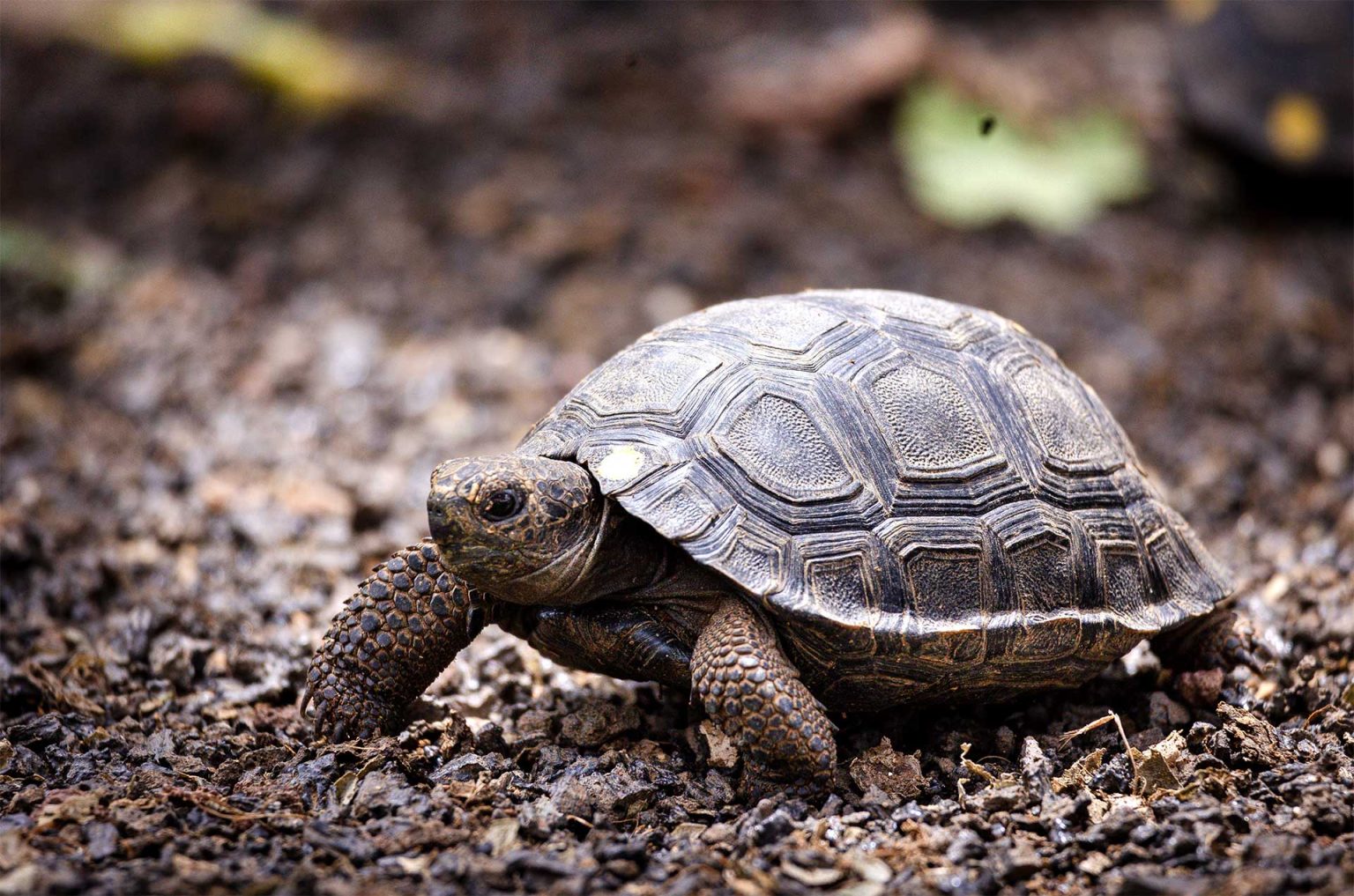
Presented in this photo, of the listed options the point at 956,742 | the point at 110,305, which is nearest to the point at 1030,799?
the point at 956,742

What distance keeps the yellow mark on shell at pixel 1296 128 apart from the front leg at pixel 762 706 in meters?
6.79

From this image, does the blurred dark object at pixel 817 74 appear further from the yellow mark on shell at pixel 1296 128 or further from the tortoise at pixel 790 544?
the tortoise at pixel 790 544

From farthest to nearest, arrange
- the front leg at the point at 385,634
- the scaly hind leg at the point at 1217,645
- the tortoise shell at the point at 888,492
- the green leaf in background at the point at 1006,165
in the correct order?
the green leaf in background at the point at 1006,165
the scaly hind leg at the point at 1217,645
the front leg at the point at 385,634
the tortoise shell at the point at 888,492

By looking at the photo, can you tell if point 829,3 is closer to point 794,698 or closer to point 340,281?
point 340,281

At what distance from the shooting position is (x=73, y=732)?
11.5 feet

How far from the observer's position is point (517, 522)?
3.13m

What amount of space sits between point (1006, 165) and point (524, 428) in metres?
4.57

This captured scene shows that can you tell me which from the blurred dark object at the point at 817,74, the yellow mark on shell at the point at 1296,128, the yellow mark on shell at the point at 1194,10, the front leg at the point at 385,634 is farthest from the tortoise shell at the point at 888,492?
the yellow mark on shell at the point at 1194,10

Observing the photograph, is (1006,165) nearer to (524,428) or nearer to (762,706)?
(524,428)

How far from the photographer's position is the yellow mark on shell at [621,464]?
10.6ft

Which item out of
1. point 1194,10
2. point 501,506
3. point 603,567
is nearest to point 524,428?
point 603,567

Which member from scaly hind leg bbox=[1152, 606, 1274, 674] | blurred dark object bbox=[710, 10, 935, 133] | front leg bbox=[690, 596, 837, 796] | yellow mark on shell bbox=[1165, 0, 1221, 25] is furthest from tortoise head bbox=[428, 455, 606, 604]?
yellow mark on shell bbox=[1165, 0, 1221, 25]

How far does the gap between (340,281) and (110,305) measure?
140 cm

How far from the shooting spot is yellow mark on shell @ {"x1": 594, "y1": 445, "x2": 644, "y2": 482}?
10.6ft
